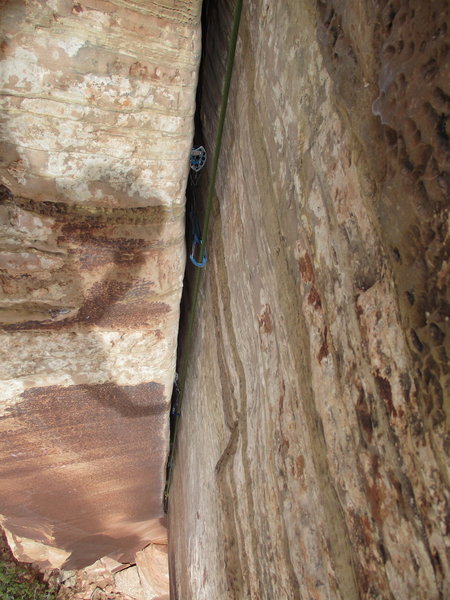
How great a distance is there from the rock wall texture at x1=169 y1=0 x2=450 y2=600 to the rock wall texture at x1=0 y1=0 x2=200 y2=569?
0.21 metres

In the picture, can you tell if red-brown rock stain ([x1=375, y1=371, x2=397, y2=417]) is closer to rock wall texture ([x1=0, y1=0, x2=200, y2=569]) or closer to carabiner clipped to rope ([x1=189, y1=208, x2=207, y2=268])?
rock wall texture ([x1=0, y1=0, x2=200, y2=569])

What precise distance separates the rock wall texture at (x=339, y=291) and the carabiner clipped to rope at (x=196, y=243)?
28 cm

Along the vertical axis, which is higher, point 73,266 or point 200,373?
point 73,266

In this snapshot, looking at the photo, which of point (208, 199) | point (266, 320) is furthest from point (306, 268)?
point (208, 199)

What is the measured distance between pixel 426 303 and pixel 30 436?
5.90 feet

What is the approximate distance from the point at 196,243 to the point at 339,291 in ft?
3.16

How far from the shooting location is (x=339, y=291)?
0.69m

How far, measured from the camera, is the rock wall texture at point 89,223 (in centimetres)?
96

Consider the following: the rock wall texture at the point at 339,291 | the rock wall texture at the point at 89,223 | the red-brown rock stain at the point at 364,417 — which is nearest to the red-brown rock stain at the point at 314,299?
the rock wall texture at the point at 339,291

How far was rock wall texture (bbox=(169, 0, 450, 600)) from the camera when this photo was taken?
499 mm

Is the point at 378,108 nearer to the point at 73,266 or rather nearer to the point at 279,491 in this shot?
the point at 279,491

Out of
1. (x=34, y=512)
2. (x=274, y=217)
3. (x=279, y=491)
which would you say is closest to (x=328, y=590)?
(x=279, y=491)

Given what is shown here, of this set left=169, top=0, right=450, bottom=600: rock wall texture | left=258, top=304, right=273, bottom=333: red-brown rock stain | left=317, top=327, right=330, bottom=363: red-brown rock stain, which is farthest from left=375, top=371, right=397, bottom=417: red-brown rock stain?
left=258, top=304, right=273, bottom=333: red-brown rock stain

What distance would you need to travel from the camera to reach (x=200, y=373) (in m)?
1.83
